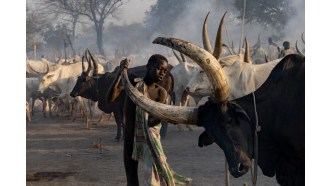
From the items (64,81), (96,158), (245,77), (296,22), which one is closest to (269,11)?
(296,22)

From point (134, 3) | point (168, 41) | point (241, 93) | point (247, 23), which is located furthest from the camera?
point (134, 3)

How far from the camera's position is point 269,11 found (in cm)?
2805

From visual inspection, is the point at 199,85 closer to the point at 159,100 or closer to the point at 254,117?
the point at 159,100

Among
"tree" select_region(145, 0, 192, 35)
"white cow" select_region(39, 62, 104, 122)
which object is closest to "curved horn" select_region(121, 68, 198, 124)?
"white cow" select_region(39, 62, 104, 122)

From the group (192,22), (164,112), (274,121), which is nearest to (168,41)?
(164,112)

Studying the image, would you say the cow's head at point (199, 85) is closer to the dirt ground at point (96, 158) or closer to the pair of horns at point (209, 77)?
the dirt ground at point (96, 158)

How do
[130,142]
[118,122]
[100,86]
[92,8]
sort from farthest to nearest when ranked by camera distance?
[92,8] → [100,86] → [118,122] → [130,142]

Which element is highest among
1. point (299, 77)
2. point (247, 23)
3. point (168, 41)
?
point (247, 23)

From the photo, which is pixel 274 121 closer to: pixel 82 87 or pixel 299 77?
pixel 299 77

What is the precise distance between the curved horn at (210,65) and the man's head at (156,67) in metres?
0.55

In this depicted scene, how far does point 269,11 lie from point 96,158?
21.7m

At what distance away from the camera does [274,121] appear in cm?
351

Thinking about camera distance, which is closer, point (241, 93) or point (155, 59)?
point (155, 59)

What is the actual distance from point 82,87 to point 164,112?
24.6ft
